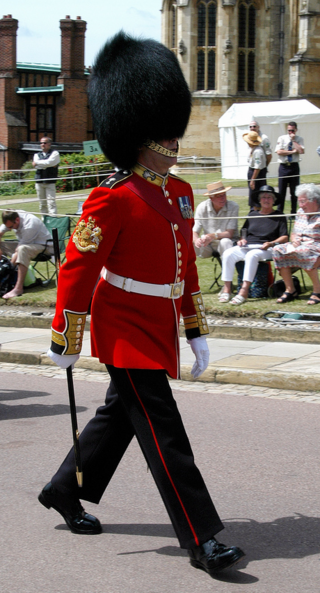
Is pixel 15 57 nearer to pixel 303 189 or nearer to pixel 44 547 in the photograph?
pixel 303 189

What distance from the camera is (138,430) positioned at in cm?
378

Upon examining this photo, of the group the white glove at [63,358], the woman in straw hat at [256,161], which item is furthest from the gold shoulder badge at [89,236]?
the woman in straw hat at [256,161]

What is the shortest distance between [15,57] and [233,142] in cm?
2153

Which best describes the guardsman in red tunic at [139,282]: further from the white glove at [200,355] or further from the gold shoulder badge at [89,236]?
Result: the white glove at [200,355]

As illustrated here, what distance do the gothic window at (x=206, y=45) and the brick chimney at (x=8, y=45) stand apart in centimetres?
1280

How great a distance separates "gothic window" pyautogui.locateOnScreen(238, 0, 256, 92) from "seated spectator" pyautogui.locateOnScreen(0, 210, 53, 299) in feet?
90.5

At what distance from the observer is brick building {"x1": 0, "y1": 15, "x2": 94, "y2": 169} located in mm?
45875

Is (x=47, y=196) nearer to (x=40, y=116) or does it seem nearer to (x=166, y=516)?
(x=166, y=516)

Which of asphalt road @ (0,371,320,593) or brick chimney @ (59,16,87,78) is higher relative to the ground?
brick chimney @ (59,16,87,78)

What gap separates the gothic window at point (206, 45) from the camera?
121 ft

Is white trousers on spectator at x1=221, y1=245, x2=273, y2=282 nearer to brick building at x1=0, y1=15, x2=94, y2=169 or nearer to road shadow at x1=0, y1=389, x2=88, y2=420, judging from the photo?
road shadow at x1=0, y1=389, x2=88, y2=420

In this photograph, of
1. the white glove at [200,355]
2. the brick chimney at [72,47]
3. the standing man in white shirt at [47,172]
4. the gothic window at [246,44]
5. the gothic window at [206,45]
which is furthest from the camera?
the brick chimney at [72,47]

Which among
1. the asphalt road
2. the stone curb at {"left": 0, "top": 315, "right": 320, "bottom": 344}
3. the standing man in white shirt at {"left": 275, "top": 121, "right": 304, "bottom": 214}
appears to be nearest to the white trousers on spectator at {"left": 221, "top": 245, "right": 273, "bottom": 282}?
the stone curb at {"left": 0, "top": 315, "right": 320, "bottom": 344}

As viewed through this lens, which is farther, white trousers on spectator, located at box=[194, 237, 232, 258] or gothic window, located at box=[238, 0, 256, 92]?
gothic window, located at box=[238, 0, 256, 92]
